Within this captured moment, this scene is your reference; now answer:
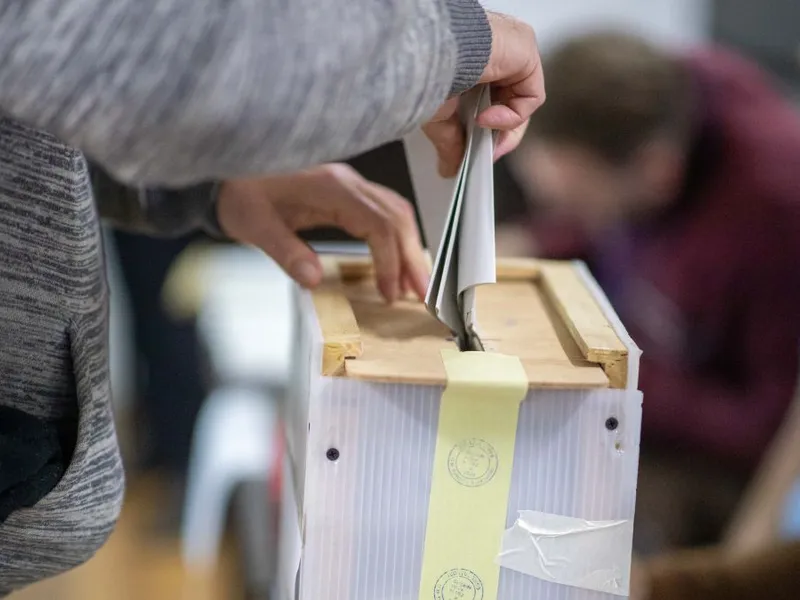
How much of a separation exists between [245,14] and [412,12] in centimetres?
9

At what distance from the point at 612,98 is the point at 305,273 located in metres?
0.82

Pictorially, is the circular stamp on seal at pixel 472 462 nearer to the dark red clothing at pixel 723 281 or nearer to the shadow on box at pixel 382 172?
the shadow on box at pixel 382 172

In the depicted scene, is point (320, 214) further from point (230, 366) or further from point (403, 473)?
point (230, 366)

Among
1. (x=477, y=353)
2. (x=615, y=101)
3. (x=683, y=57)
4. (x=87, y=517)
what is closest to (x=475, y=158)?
(x=477, y=353)

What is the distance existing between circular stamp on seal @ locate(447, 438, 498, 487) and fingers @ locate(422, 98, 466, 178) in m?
0.20

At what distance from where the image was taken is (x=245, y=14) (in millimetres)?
387

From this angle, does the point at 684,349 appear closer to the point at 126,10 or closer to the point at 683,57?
the point at 683,57

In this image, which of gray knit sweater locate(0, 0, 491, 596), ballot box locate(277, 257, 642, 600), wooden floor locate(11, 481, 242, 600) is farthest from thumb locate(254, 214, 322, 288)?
wooden floor locate(11, 481, 242, 600)

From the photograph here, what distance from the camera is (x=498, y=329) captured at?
Answer: 657 mm

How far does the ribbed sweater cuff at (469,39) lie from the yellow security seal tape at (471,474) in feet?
0.55

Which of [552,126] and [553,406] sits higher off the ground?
[553,406]

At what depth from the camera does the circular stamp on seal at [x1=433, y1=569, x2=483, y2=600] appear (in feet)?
1.92

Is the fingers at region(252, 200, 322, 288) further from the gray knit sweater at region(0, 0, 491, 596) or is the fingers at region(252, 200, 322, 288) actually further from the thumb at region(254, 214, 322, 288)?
the gray knit sweater at region(0, 0, 491, 596)

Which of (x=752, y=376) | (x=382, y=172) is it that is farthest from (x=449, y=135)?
(x=752, y=376)
